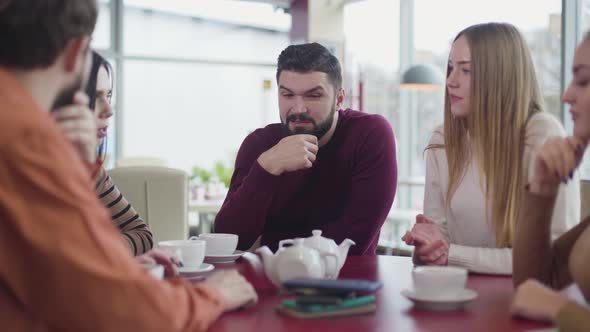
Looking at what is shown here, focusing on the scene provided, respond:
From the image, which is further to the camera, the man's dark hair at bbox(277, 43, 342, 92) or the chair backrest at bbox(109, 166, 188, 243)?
the chair backrest at bbox(109, 166, 188, 243)

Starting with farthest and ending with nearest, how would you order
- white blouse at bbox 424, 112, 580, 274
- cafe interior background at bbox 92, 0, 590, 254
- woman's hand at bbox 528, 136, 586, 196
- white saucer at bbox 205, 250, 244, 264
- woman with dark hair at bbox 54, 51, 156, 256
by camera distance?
1. cafe interior background at bbox 92, 0, 590, 254
2. white saucer at bbox 205, 250, 244, 264
3. white blouse at bbox 424, 112, 580, 274
4. woman with dark hair at bbox 54, 51, 156, 256
5. woman's hand at bbox 528, 136, 586, 196

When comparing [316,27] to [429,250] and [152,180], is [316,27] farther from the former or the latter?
[429,250]

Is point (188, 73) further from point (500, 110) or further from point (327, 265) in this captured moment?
point (327, 265)

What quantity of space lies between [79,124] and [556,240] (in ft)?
3.61

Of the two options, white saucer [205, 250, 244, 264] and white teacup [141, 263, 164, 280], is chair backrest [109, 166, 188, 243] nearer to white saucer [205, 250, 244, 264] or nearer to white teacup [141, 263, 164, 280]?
white saucer [205, 250, 244, 264]

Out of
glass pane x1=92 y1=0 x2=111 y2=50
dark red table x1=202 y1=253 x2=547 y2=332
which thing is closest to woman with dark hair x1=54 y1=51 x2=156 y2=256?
dark red table x1=202 y1=253 x2=547 y2=332

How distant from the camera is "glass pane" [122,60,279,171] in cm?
826

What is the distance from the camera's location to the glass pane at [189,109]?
8.26 meters

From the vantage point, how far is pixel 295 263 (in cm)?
142

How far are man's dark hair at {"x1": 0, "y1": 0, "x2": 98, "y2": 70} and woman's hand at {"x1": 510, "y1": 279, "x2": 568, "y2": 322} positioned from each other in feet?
3.02

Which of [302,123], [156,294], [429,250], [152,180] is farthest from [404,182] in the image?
[156,294]

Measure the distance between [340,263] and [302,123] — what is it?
943 mm

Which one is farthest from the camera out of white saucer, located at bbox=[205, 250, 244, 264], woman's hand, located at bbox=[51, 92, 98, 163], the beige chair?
the beige chair

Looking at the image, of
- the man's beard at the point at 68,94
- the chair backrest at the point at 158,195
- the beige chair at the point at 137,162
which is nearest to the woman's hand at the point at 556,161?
the man's beard at the point at 68,94
